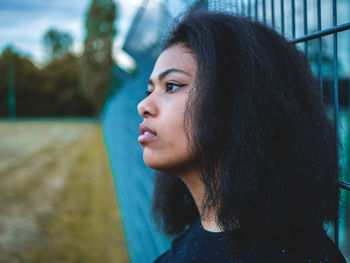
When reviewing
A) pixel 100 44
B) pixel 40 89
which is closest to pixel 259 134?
pixel 100 44

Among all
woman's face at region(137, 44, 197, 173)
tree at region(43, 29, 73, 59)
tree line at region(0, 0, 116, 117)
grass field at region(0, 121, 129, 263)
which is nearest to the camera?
woman's face at region(137, 44, 197, 173)

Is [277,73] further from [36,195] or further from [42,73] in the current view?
[42,73]

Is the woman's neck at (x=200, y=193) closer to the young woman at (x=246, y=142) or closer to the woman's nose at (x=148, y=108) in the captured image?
the young woman at (x=246, y=142)

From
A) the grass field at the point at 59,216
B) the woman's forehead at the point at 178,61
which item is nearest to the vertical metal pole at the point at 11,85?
the grass field at the point at 59,216

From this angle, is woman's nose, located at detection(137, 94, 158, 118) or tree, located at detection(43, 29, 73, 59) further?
tree, located at detection(43, 29, 73, 59)

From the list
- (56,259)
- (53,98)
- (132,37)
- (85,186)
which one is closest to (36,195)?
(85,186)

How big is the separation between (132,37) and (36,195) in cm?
380

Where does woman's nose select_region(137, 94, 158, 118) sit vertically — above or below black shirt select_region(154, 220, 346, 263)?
above

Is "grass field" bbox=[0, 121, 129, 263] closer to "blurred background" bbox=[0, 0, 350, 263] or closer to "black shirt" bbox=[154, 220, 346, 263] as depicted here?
"blurred background" bbox=[0, 0, 350, 263]

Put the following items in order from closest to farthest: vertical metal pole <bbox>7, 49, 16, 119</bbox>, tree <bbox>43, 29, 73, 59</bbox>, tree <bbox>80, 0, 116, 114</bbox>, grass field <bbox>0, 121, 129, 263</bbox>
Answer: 1. grass field <bbox>0, 121, 129, 263</bbox>
2. tree <bbox>80, 0, 116, 114</bbox>
3. vertical metal pole <bbox>7, 49, 16, 119</bbox>
4. tree <bbox>43, 29, 73, 59</bbox>

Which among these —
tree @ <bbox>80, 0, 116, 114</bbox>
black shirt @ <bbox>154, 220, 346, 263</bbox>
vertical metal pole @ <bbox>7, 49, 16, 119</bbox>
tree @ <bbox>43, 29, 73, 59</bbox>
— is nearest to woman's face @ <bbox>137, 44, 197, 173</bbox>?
black shirt @ <bbox>154, 220, 346, 263</bbox>

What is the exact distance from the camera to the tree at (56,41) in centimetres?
5891

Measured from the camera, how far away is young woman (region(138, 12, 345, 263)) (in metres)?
0.86

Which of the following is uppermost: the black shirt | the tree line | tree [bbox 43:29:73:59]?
tree [bbox 43:29:73:59]
